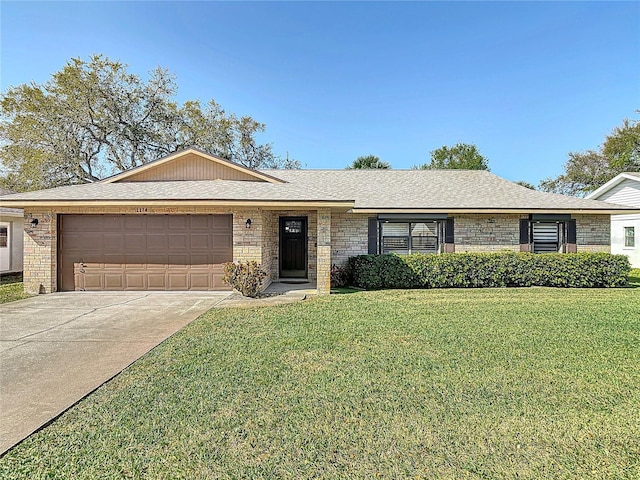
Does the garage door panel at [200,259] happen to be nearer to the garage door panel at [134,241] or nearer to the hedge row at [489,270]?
the garage door panel at [134,241]

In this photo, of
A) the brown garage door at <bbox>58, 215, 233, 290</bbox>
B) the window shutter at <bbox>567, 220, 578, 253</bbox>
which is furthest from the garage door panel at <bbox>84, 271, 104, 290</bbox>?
the window shutter at <bbox>567, 220, 578, 253</bbox>

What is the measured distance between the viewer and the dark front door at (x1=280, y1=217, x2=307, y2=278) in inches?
496

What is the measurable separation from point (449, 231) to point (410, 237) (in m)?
1.38

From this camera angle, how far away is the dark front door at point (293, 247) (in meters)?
12.6

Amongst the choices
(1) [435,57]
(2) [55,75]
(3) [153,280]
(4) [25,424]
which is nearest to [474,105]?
(1) [435,57]

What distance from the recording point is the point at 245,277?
9203mm

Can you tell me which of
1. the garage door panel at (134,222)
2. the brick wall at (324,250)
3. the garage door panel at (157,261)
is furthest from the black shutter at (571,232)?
the garage door panel at (134,222)

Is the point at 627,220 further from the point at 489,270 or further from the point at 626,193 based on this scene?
the point at 489,270

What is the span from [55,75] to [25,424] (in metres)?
26.9

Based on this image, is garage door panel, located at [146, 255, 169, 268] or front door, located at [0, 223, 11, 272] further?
front door, located at [0, 223, 11, 272]

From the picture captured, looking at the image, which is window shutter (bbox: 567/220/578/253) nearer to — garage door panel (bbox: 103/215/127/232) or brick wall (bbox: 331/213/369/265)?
brick wall (bbox: 331/213/369/265)

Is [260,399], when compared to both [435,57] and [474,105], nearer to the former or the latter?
[435,57]

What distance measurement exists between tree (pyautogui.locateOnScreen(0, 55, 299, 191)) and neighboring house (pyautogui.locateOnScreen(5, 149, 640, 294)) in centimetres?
1420

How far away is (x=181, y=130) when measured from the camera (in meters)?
27.2
